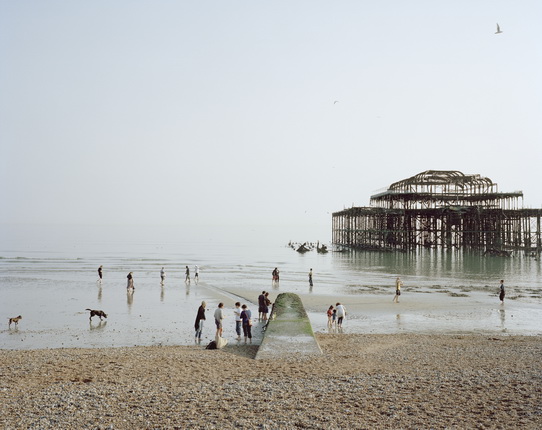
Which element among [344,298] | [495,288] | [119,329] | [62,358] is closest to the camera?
[62,358]

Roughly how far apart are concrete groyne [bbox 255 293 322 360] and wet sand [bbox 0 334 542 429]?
1.58ft

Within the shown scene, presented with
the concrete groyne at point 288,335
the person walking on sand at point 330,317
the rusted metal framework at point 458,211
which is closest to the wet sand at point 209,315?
the person walking on sand at point 330,317

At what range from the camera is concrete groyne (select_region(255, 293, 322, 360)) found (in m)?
12.9

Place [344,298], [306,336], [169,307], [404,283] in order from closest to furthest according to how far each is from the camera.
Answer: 1. [306,336]
2. [169,307]
3. [344,298]
4. [404,283]

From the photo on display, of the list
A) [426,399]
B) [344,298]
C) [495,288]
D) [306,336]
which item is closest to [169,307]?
[344,298]

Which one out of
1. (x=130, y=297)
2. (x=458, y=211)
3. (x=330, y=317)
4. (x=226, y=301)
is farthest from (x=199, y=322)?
(x=458, y=211)

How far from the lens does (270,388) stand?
31.5 feet

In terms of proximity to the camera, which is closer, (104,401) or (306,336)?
(104,401)

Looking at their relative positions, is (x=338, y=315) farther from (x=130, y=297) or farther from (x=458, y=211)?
(x=458, y=211)

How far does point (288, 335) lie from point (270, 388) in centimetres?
439

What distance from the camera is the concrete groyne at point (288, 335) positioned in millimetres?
12883

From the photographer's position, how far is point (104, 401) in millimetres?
8805

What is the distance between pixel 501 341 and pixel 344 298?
12.4 m

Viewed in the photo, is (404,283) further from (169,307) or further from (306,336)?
(306,336)
